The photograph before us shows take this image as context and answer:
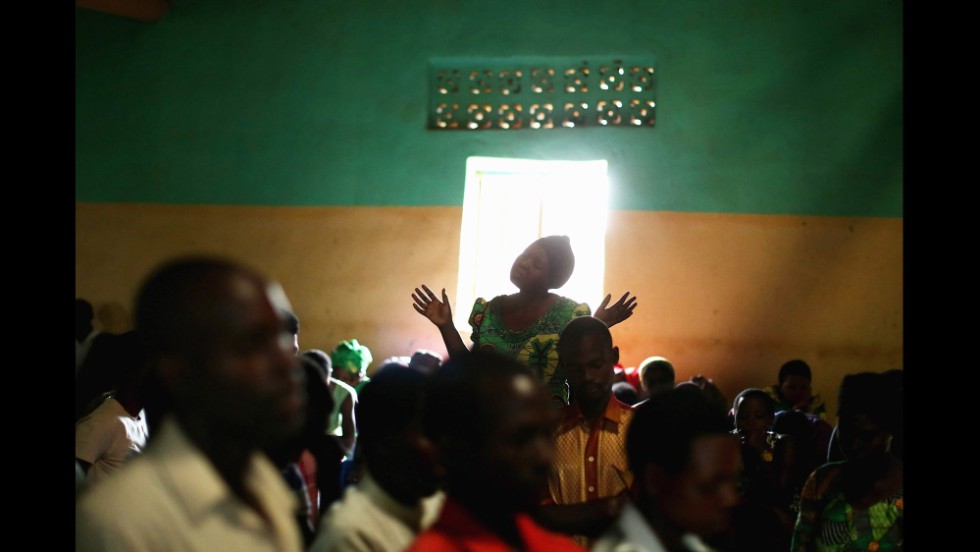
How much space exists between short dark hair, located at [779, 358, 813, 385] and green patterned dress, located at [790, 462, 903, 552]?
3.09 metres

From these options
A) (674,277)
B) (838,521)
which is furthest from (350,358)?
(838,521)

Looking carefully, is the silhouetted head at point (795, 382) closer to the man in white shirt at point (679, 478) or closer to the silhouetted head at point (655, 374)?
the silhouetted head at point (655, 374)

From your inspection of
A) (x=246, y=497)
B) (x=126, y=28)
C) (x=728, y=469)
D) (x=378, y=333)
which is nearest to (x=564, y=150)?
(x=378, y=333)

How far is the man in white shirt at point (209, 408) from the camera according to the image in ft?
3.75

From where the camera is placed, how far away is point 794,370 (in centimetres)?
578

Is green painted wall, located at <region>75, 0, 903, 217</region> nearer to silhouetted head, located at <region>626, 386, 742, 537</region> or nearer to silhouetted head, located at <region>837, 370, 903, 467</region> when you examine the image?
silhouetted head, located at <region>837, 370, 903, 467</region>

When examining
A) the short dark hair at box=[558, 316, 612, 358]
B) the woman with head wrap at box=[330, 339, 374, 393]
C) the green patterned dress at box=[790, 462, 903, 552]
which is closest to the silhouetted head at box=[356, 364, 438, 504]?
the short dark hair at box=[558, 316, 612, 358]

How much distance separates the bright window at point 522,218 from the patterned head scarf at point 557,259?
286cm

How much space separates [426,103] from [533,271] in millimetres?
3428

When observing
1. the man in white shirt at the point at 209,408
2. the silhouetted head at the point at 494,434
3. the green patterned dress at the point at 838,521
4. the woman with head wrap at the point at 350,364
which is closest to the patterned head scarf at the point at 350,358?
the woman with head wrap at the point at 350,364

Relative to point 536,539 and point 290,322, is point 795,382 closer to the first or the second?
point 290,322

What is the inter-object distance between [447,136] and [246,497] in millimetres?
5535
